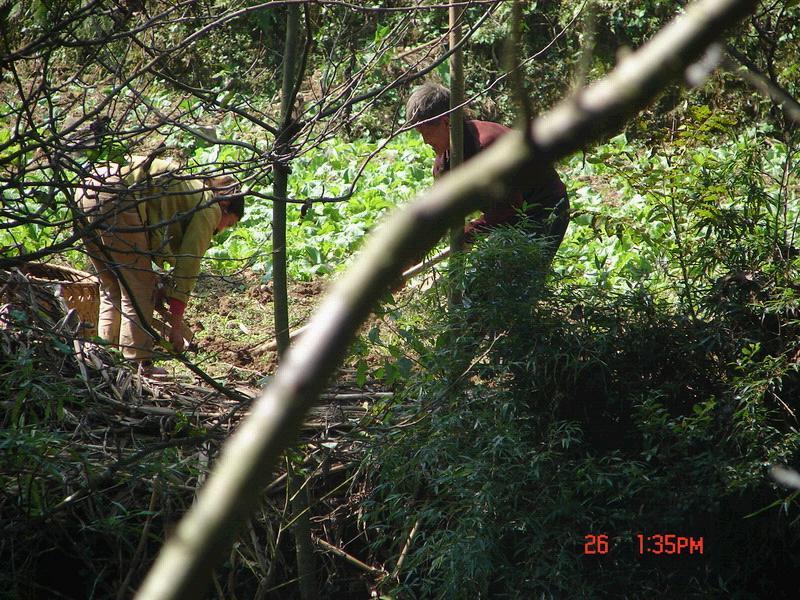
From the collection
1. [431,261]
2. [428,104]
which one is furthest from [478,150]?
[431,261]

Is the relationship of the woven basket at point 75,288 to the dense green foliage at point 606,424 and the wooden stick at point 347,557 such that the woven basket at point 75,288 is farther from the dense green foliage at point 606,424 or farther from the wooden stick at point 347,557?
the dense green foliage at point 606,424

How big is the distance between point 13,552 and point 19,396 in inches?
23.3

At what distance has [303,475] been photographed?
380 centimetres

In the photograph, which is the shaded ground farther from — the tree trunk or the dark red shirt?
the tree trunk

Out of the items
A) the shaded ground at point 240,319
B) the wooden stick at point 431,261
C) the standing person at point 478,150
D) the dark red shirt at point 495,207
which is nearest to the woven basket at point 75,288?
the shaded ground at point 240,319

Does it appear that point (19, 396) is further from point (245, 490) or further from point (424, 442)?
point (245, 490)

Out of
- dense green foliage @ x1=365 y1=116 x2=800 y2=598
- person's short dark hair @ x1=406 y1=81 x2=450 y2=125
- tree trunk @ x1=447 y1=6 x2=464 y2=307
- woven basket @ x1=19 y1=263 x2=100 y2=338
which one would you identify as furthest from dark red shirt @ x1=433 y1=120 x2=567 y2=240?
woven basket @ x1=19 y1=263 x2=100 y2=338

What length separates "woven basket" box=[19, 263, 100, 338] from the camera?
17.3 feet

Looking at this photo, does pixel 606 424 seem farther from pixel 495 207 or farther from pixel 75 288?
pixel 75 288

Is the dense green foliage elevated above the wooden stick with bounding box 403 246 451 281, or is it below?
below

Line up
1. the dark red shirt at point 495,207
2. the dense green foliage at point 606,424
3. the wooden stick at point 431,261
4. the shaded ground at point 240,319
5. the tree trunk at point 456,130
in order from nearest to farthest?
1. the dense green foliage at point 606,424
2. the tree trunk at point 456,130
3. the wooden stick at point 431,261
4. the dark red shirt at point 495,207
5. the shaded ground at point 240,319

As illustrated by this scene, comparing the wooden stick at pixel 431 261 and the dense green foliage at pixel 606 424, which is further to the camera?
the wooden stick at pixel 431 261

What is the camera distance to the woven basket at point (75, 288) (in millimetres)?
5285

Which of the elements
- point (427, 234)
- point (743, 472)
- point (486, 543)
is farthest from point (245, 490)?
point (743, 472)
